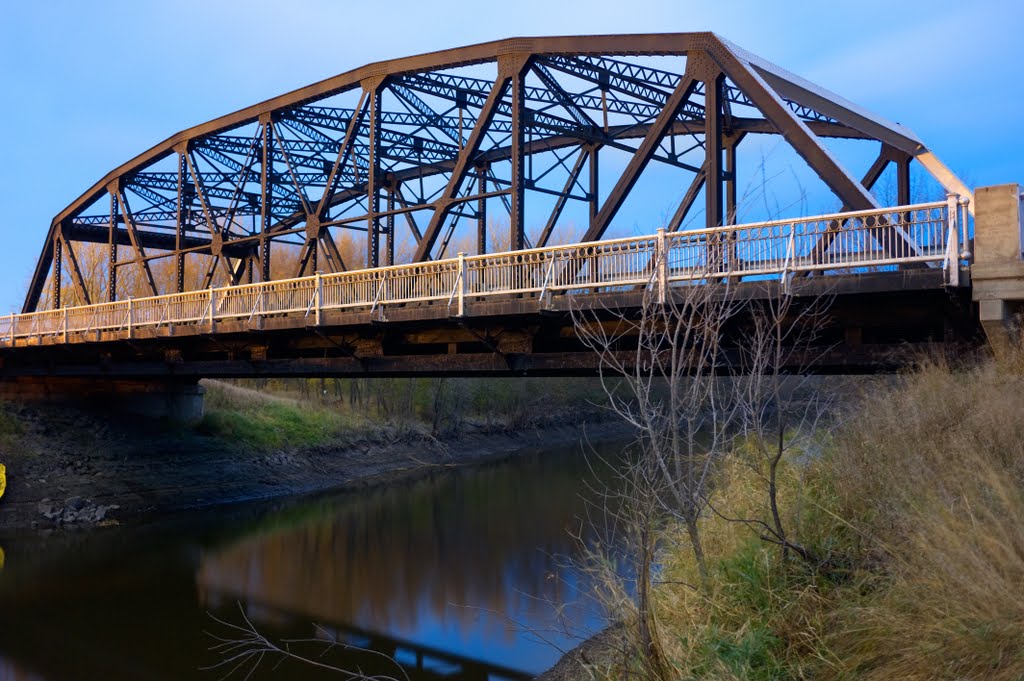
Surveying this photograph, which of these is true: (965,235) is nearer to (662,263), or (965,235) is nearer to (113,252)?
(662,263)

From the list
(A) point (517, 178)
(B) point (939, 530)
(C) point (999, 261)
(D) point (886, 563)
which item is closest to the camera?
(B) point (939, 530)

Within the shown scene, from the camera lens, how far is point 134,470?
30.1 metres

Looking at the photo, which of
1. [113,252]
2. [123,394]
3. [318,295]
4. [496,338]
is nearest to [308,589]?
[318,295]

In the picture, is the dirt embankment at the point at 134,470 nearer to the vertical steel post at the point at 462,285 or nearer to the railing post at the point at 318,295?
the railing post at the point at 318,295

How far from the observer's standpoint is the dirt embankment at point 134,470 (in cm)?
2722

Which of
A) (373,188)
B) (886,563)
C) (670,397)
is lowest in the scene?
(886,563)

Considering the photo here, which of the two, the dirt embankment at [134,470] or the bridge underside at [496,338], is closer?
the bridge underside at [496,338]

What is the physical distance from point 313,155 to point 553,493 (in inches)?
661

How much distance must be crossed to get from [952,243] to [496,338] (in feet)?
28.4

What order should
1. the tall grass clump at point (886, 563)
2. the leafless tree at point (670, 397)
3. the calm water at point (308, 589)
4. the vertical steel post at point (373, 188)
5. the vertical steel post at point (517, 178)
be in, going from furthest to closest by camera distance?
1. the vertical steel post at point (373, 188)
2. the vertical steel post at point (517, 178)
3. the calm water at point (308, 589)
4. the leafless tree at point (670, 397)
5. the tall grass clump at point (886, 563)

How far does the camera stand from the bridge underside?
11.5 metres

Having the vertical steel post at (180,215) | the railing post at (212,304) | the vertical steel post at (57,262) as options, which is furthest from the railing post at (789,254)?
the vertical steel post at (57,262)

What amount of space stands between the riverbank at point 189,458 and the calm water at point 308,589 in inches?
87.0

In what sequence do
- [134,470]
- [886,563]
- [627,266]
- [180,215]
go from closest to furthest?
1. [886,563]
2. [627,266]
3. [134,470]
4. [180,215]
